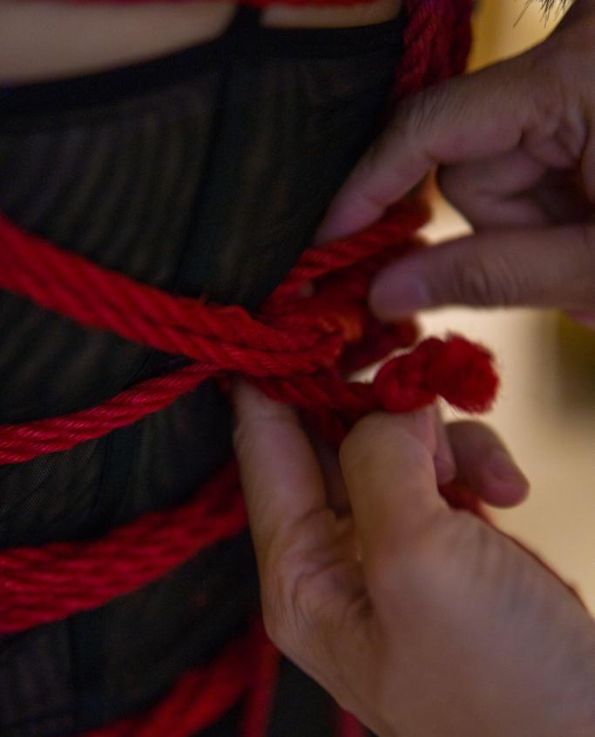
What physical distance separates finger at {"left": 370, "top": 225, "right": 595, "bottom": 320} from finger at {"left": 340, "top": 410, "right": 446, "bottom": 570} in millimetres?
78

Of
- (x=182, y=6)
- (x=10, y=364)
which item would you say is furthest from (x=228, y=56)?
(x=10, y=364)

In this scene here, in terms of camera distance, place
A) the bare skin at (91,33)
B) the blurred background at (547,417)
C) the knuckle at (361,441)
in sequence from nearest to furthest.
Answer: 1. the bare skin at (91,33)
2. the knuckle at (361,441)
3. the blurred background at (547,417)

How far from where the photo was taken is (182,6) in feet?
0.98

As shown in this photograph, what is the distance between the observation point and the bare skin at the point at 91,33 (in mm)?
278

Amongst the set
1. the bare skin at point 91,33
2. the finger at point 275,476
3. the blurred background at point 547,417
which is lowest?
the blurred background at point 547,417

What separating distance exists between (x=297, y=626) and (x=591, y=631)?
14cm

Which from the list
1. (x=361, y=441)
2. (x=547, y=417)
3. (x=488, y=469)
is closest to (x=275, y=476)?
(x=361, y=441)

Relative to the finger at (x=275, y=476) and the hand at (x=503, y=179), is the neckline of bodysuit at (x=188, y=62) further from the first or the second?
the finger at (x=275, y=476)

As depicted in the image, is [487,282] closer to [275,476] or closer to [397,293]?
[397,293]

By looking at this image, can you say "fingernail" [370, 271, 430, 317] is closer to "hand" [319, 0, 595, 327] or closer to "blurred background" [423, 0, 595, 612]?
"hand" [319, 0, 595, 327]

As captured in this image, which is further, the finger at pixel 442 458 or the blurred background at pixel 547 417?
the blurred background at pixel 547 417

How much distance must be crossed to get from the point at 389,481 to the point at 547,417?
2.33 ft

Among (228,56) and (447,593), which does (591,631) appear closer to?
(447,593)

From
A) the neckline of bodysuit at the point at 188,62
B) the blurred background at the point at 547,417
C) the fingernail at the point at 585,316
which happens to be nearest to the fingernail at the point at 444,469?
the fingernail at the point at 585,316
